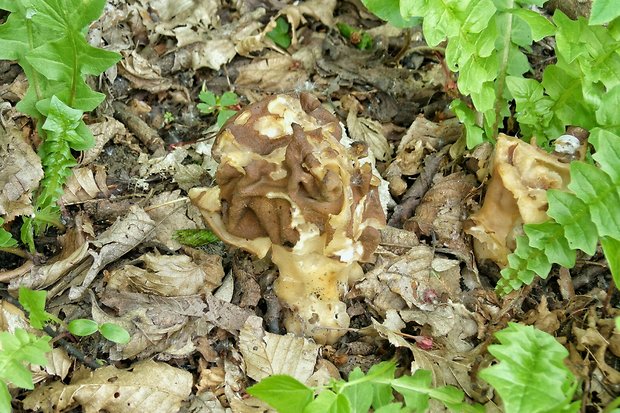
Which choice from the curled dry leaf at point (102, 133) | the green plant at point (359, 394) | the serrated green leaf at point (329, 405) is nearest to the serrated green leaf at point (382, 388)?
the green plant at point (359, 394)

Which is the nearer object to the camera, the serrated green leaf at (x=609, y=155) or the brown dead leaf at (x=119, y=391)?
the serrated green leaf at (x=609, y=155)

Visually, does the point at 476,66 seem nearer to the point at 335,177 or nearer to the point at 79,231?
the point at 335,177

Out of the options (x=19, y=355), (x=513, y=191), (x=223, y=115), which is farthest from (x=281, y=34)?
(x=19, y=355)

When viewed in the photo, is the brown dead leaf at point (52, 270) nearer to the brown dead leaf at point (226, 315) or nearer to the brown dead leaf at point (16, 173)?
the brown dead leaf at point (16, 173)

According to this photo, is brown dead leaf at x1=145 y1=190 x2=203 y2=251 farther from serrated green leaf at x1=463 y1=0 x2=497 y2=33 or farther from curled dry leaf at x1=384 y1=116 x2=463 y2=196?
serrated green leaf at x1=463 y1=0 x2=497 y2=33

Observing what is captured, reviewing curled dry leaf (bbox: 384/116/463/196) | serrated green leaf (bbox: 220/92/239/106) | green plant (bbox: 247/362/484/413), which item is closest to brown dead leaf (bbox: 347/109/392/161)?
curled dry leaf (bbox: 384/116/463/196)
